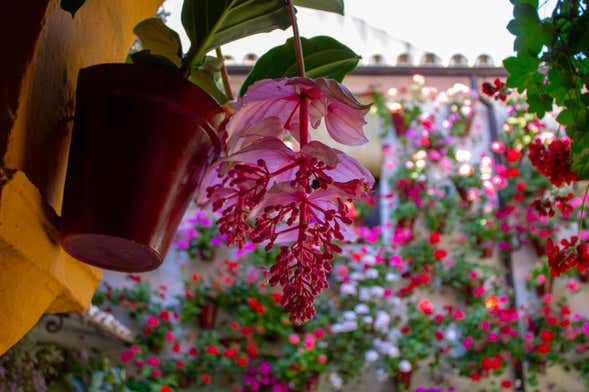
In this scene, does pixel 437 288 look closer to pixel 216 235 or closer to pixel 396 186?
pixel 396 186

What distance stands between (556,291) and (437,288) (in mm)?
837

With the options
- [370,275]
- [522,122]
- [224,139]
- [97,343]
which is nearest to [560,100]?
[224,139]

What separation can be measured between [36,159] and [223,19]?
0.27 meters

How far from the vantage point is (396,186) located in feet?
16.5

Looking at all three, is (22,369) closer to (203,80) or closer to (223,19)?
(203,80)

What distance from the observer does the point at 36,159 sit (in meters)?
0.73

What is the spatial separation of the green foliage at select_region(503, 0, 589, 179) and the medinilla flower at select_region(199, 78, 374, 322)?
1.06 ft

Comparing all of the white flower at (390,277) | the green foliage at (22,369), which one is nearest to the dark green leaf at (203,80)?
the green foliage at (22,369)

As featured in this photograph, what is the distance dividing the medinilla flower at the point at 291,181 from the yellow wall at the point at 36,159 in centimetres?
19

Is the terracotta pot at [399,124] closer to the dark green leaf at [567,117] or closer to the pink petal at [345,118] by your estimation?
the dark green leaf at [567,117]

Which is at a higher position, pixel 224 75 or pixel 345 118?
pixel 224 75

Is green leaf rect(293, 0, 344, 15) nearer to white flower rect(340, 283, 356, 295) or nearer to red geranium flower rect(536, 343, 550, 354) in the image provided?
white flower rect(340, 283, 356, 295)

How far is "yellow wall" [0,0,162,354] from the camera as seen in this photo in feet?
2.13

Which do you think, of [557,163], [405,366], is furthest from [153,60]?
[405,366]
